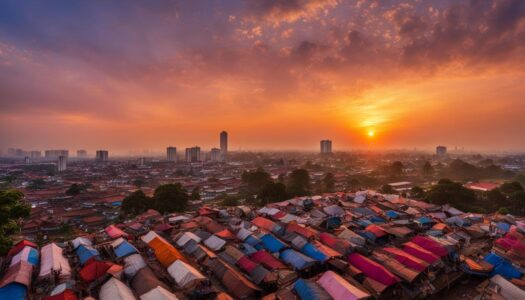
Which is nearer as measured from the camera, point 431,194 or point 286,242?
point 286,242

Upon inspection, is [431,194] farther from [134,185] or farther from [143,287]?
[134,185]

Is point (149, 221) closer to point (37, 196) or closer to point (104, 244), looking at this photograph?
point (104, 244)

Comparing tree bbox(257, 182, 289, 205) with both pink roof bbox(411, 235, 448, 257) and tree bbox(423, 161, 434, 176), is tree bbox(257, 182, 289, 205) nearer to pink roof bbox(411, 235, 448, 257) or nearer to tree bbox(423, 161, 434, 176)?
pink roof bbox(411, 235, 448, 257)

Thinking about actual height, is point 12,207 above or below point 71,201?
above

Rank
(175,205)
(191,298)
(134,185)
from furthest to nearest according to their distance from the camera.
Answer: (134,185), (175,205), (191,298)

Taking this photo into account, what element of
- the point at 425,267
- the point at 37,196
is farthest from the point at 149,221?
the point at 37,196

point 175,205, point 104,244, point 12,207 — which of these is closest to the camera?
point 12,207

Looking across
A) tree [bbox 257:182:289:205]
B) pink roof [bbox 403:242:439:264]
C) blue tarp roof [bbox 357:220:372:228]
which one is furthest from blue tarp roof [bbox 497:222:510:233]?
tree [bbox 257:182:289:205]
